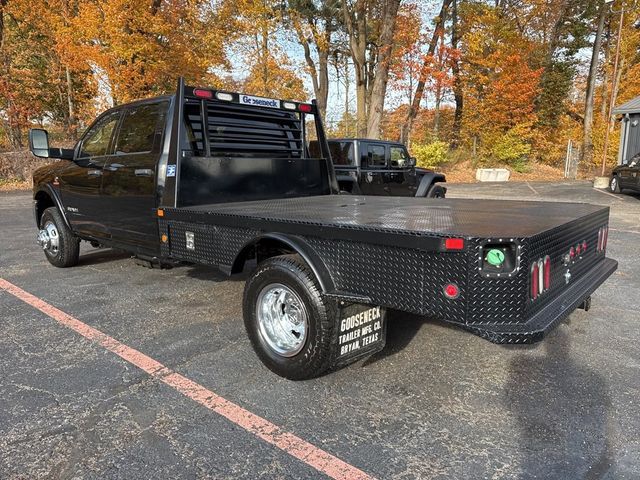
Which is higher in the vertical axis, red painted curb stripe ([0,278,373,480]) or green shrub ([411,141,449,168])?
green shrub ([411,141,449,168])

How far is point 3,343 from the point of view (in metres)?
3.82

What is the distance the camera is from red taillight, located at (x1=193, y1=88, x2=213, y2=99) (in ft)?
14.1

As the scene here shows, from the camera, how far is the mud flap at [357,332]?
9.59ft

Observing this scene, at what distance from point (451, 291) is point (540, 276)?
563 mm

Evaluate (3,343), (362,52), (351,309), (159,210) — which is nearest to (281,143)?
(159,210)

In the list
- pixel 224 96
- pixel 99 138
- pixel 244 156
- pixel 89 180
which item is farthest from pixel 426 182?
pixel 89 180

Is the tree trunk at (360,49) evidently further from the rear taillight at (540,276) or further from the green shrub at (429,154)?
the rear taillight at (540,276)

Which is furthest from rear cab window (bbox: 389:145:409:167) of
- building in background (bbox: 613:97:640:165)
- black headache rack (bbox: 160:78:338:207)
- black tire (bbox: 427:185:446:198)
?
building in background (bbox: 613:97:640:165)

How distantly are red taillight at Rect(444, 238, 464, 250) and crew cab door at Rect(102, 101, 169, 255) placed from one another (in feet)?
9.28

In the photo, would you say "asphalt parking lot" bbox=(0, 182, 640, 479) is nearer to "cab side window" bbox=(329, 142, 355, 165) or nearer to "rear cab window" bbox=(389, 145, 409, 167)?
"cab side window" bbox=(329, 142, 355, 165)

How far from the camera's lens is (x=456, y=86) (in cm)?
2797

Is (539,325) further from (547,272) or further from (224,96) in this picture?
(224,96)

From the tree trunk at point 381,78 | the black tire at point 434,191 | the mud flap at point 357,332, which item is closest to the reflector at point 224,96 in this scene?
the mud flap at point 357,332

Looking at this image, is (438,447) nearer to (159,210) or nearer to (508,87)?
(159,210)
